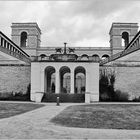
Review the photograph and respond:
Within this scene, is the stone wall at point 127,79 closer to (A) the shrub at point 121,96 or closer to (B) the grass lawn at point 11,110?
(A) the shrub at point 121,96

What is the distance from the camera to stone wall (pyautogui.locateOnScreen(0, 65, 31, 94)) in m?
30.3

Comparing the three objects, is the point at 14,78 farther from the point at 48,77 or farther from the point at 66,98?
the point at 66,98

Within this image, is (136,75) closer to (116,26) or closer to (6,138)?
(6,138)

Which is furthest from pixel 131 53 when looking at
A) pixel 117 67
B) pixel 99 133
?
pixel 99 133

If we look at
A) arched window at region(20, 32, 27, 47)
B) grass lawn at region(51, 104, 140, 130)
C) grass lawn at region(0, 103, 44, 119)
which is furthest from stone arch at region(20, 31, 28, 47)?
grass lawn at region(51, 104, 140, 130)

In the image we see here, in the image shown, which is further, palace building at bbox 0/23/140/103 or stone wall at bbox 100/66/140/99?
stone wall at bbox 100/66/140/99

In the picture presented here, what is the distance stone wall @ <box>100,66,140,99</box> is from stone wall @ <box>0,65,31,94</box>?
10.6m

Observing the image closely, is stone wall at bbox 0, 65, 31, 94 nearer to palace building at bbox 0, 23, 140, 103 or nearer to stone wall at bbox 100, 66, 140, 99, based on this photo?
palace building at bbox 0, 23, 140, 103

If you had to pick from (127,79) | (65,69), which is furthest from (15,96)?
(127,79)

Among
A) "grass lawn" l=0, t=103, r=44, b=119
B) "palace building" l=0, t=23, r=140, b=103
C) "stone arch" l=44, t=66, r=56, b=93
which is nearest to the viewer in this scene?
"grass lawn" l=0, t=103, r=44, b=119

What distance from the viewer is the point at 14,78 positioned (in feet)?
101

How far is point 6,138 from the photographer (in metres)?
7.04

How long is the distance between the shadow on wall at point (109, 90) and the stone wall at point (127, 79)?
460 millimetres

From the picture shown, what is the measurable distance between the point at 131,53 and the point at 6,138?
2885 centimetres
